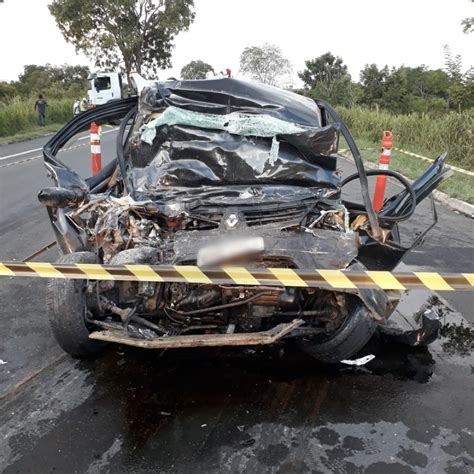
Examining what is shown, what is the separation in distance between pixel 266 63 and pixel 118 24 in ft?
56.7

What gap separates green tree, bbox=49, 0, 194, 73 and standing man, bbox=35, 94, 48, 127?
19224 mm

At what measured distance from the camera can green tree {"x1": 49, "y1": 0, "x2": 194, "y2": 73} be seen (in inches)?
1722

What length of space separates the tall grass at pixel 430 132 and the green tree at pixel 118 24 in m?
28.7

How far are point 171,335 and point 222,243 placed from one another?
0.66 m

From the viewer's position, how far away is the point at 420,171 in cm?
1223

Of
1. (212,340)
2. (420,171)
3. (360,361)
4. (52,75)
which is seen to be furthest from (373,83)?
(52,75)

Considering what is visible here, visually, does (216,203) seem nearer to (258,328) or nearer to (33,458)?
(258,328)

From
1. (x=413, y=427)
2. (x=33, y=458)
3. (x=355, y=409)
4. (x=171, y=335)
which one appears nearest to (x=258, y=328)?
(x=171, y=335)

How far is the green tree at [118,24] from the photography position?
43.8m

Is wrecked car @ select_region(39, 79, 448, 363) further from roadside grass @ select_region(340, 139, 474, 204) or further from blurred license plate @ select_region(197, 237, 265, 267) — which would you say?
roadside grass @ select_region(340, 139, 474, 204)

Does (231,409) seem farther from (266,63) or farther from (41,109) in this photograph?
(266,63)

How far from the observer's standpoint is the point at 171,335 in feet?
10.9

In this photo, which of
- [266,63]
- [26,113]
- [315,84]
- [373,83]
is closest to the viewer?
[26,113]

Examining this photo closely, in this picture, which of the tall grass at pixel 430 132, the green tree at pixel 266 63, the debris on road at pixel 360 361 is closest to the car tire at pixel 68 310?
the debris on road at pixel 360 361
